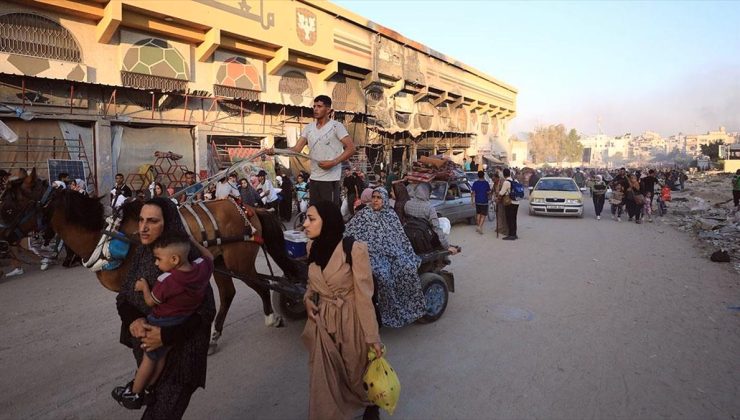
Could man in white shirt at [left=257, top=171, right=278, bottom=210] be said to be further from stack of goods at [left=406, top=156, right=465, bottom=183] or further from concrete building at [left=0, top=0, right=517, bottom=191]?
stack of goods at [left=406, top=156, right=465, bottom=183]

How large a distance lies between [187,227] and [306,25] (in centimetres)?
1714

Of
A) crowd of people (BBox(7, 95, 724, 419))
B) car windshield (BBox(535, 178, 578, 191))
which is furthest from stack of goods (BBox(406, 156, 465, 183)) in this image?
car windshield (BBox(535, 178, 578, 191))

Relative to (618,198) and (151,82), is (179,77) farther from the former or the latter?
(618,198)

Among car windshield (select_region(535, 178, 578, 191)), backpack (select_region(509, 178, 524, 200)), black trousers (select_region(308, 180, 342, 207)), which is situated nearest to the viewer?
black trousers (select_region(308, 180, 342, 207))

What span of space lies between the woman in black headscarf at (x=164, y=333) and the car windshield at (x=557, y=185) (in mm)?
17833

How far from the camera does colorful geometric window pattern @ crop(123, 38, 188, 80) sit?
14070mm

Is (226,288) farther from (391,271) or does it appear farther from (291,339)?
(391,271)

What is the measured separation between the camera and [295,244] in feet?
18.1

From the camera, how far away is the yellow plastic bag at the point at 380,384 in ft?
9.34

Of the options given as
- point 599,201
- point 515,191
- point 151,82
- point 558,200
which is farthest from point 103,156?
point 599,201

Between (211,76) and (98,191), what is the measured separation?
19.1 feet

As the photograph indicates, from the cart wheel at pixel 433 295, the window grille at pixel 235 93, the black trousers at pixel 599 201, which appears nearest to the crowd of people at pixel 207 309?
the cart wheel at pixel 433 295

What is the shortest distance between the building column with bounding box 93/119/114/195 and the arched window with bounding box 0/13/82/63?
2015 mm

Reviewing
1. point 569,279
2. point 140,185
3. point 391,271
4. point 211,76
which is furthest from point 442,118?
point 391,271
